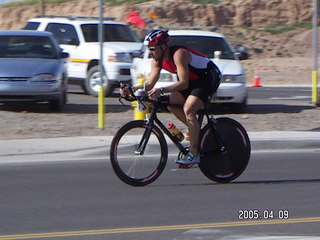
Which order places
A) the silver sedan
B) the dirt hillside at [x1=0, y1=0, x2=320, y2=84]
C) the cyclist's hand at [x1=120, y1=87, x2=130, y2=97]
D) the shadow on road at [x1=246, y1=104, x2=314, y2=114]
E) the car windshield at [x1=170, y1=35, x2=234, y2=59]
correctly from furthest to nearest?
the dirt hillside at [x1=0, y1=0, x2=320, y2=84] < the shadow on road at [x1=246, y1=104, x2=314, y2=114] < the car windshield at [x1=170, y1=35, x2=234, y2=59] < the silver sedan < the cyclist's hand at [x1=120, y1=87, x2=130, y2=97]

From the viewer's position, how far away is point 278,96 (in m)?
21.5

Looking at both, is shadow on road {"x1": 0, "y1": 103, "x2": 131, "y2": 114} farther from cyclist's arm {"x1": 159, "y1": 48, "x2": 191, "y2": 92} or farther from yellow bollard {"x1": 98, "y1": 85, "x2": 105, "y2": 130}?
cyclist's arm {"x1": 159, "y1": 48, "x2": 191, "y2": 92}

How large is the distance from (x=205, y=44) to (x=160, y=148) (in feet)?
26.9

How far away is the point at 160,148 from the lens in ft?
29.0

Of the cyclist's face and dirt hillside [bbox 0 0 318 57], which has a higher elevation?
the cyclist's face

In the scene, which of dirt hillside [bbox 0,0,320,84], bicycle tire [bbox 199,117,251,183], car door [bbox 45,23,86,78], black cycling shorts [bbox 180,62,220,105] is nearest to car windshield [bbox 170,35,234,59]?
car door [bbox 45,23,86,78]

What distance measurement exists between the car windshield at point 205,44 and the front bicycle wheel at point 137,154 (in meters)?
7.89

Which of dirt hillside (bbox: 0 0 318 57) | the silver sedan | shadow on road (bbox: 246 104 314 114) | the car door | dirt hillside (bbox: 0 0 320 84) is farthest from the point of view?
dirt hillside (bbox: 0 0 318 57)

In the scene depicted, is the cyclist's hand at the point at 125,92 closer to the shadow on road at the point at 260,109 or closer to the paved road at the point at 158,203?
the paved road at the point at 158,203

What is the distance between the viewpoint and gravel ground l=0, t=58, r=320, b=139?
1367 cm

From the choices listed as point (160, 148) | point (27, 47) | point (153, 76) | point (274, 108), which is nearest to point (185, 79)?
point (153, 76)

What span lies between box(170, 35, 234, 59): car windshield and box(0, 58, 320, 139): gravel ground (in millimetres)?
1275

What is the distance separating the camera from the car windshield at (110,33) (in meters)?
20.5

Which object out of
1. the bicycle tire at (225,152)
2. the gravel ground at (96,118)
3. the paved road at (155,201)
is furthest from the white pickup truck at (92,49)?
the bicycle tire at (225,152)
